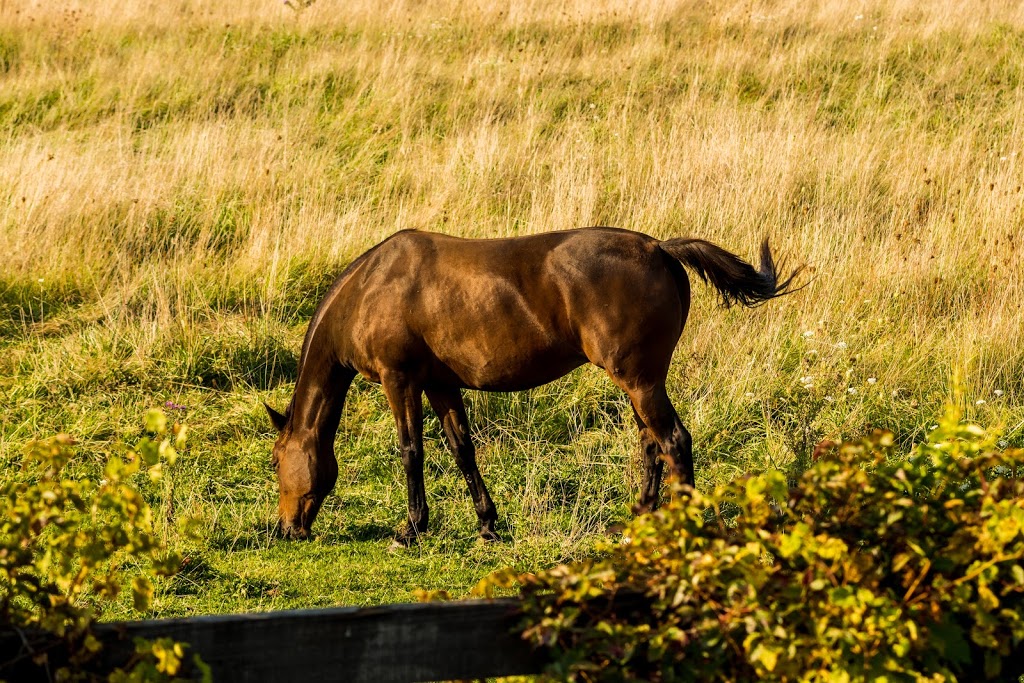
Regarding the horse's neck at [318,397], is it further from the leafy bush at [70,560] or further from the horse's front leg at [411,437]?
the leafy bush at [70,560]

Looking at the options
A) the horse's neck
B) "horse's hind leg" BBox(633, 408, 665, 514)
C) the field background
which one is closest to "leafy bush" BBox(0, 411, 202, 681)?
the field background

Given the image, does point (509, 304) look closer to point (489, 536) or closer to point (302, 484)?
point (489, 536)

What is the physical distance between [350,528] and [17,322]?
392 centimetres

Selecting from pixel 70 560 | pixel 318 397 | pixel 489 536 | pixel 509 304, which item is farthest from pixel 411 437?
pixel 70 560

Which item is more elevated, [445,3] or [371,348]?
[445,3]

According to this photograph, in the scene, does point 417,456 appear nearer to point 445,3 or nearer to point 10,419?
point 10,419

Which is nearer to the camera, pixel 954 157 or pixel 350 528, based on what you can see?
pixel 350 528

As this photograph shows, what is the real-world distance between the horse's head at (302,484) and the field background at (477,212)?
15cm

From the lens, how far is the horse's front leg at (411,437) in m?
6.34

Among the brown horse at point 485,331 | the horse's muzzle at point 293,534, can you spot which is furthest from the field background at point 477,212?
the brown horse at point 485,331

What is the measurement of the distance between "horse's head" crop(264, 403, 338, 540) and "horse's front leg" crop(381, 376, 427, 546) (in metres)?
0.41

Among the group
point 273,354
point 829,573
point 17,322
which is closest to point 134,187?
point 17,322

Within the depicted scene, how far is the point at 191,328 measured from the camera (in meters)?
8.48

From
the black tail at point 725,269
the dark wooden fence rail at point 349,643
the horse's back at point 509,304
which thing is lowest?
the horse's back at point 509,304
